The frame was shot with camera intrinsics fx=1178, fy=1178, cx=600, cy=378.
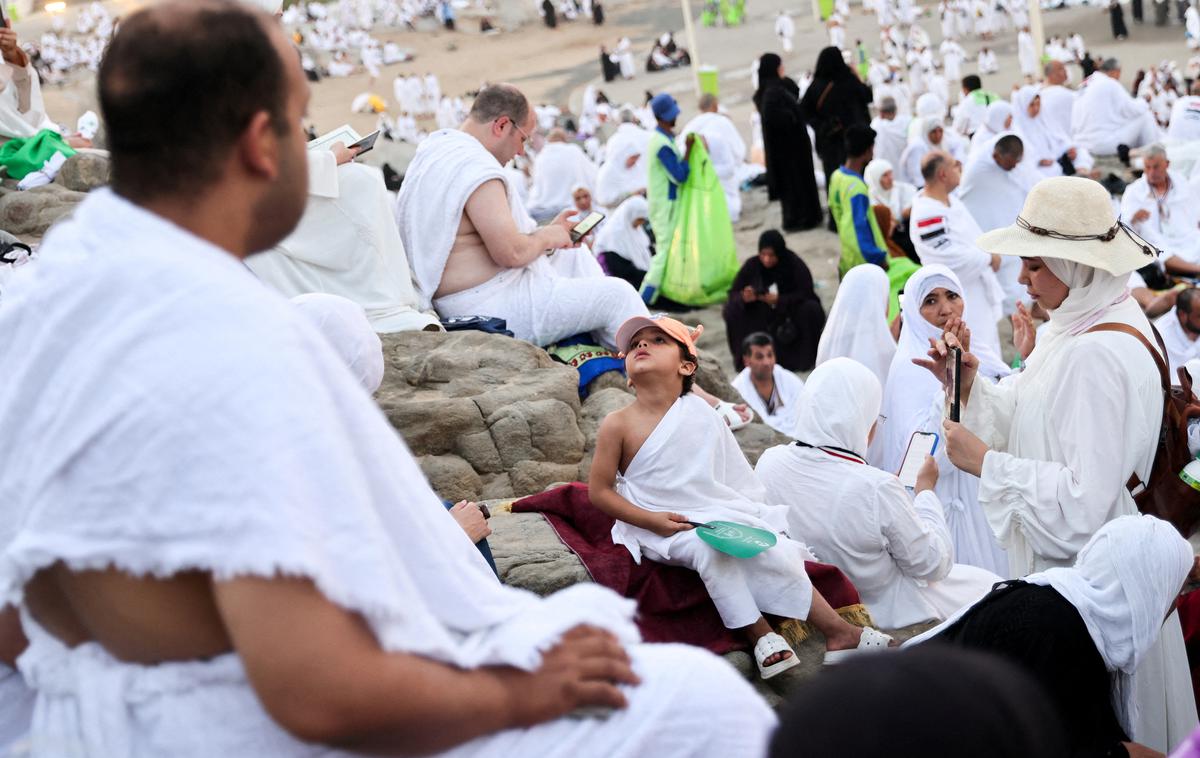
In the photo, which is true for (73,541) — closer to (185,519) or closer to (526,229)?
(185,519)

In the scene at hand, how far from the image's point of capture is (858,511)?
376 centimetres

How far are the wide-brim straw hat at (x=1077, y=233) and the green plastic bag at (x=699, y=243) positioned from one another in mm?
7006

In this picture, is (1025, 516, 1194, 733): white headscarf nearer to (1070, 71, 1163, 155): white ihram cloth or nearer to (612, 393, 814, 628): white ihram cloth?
(612, 393, 814, 628): white ihram cloth

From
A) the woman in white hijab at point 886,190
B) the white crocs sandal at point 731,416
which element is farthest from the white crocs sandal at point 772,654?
the woman in white hijab at point 886,190

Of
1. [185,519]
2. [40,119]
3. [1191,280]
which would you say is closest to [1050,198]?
[185,519]

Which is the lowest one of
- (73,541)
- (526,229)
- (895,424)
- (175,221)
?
(895,424)

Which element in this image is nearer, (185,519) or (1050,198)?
(185,519)

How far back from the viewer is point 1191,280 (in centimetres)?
968

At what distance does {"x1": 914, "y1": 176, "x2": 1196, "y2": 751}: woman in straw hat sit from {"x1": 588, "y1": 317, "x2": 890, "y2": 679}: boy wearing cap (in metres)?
0.61

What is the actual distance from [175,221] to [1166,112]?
59.2ft

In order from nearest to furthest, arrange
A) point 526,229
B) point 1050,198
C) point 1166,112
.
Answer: point 1050,198
point 526,229
point 1166,112

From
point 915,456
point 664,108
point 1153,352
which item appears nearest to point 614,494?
point 915,456

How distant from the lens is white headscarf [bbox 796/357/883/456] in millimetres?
3854

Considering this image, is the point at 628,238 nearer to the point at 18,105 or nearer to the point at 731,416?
the point at 18,105
